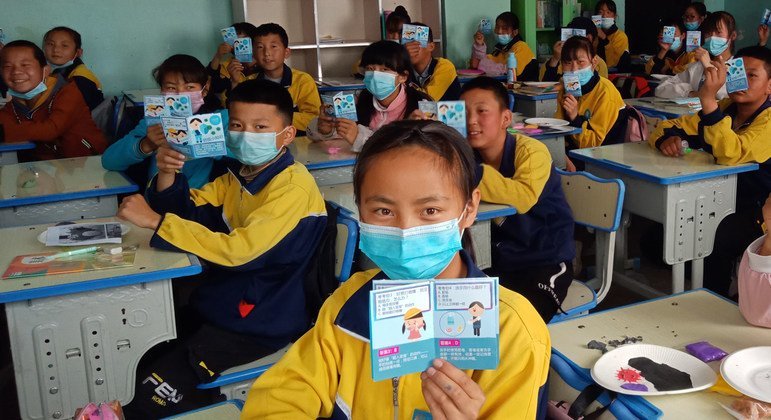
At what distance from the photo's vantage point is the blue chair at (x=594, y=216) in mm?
2658

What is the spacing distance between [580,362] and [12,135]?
Answer: 12.4 feet

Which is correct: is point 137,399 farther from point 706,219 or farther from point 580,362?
point 706,219

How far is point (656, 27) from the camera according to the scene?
32.2 feet

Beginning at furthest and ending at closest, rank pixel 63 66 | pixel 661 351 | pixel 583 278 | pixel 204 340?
pixel 63 66, pixel 583 278, pixel 204 340, pixel 661 351

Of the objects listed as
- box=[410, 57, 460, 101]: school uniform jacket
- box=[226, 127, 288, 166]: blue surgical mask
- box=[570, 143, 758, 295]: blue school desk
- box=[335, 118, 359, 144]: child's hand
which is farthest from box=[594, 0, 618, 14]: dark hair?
box=[226, 127, 288, 166]: blue surgical mask

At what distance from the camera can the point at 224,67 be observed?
6.34 m

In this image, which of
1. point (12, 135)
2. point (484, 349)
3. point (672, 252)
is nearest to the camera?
point (484, 349)

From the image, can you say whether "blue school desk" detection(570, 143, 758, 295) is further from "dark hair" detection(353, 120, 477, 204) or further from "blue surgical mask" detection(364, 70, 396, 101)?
"dark hair" detection(353, 120, 477, 204)

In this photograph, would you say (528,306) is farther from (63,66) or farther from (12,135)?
(63,66)

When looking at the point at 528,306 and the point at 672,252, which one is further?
the point at 672,252

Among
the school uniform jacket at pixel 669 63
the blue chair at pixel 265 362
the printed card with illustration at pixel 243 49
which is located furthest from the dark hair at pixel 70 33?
the school uniform jacket at pixel 669 63

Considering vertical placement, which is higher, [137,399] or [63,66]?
[63,66]

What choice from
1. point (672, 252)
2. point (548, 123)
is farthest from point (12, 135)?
point (672, 252)

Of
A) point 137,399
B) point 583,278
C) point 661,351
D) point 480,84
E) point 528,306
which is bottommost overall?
point 583,278
